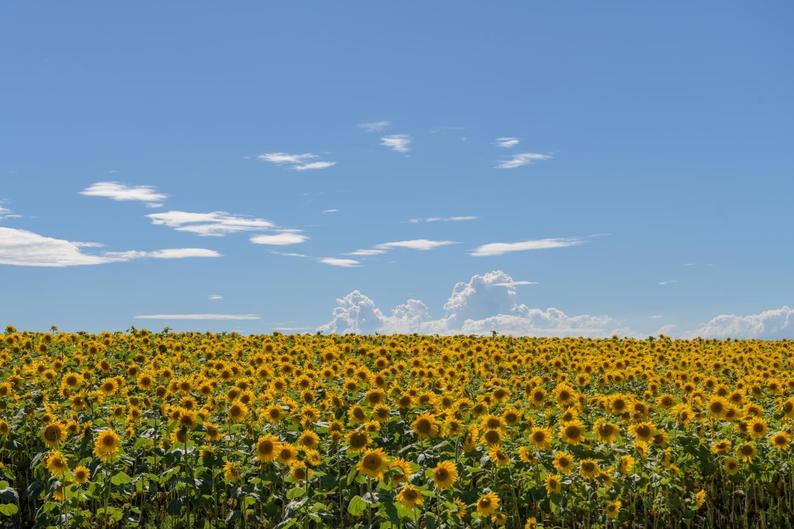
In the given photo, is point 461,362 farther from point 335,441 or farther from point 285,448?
point 285,448

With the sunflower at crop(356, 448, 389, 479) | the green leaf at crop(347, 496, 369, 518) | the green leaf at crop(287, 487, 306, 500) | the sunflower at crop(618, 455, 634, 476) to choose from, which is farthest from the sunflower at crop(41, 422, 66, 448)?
the sunflower at crop(618, 455, 634, 476)

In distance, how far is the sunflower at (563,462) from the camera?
31.8 ft

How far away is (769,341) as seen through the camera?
34.3 metres

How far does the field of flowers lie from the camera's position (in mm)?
9734

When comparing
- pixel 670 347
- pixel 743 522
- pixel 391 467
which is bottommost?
pixel 743 522

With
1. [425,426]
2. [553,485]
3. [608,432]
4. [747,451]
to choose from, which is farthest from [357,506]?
[747,451]

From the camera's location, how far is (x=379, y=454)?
28.3ft

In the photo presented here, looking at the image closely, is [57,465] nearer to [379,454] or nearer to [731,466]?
[379,454]

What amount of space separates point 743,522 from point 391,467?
654 cm

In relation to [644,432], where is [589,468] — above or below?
below

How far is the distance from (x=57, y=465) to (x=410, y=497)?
15.9 feet

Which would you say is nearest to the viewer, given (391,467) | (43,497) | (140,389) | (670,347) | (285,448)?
(391,467)

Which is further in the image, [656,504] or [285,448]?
[656,504]

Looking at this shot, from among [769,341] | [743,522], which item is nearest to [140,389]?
[743,522]
